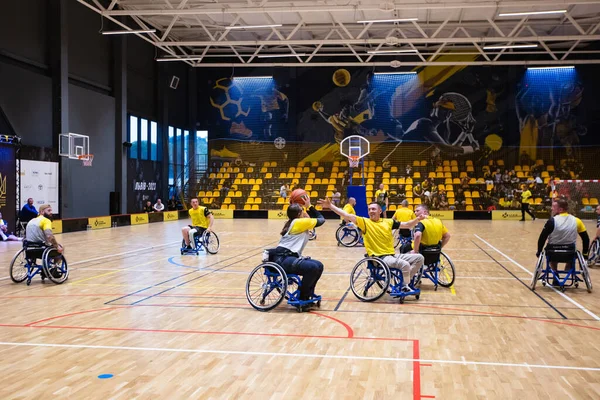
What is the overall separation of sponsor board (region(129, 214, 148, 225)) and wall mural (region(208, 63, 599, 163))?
8143 mm

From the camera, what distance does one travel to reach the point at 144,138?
27.1m

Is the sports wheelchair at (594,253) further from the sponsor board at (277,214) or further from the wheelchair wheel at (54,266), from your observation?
the sponsor board at (277,214)

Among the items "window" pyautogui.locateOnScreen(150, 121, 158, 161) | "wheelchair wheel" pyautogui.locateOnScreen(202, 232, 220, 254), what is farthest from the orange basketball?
"window" pyautogui.locateOnScreen(150, 121, 158, 161)

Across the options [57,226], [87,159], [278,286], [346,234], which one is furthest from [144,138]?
[278,286]

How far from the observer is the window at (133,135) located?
2556 cm

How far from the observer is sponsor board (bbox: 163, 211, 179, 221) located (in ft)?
86.5

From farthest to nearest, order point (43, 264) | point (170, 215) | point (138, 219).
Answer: point (170, 215)
point (138, 219)
point (43, 264)

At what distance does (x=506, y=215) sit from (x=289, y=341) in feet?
76.3

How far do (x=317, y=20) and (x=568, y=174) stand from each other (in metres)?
13.6

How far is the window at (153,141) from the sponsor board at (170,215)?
2.85 metres

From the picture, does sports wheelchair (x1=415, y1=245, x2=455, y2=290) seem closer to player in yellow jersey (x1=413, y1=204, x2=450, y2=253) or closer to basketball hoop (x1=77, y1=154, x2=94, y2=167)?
player in yellow jersey (x1=413, y1=204, x2=450, y2=253)

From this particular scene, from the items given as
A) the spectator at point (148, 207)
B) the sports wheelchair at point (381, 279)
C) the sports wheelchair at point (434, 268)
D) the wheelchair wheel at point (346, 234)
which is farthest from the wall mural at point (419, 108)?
the sports wheelchair at point (381, 279)

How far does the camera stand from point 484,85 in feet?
96.1

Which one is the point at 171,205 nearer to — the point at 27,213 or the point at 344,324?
the point at 27,213
